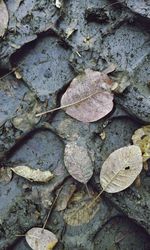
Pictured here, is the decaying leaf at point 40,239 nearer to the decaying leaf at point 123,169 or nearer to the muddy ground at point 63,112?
the muddy ground at point 63,112

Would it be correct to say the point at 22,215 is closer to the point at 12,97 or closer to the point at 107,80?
the point at 12,97

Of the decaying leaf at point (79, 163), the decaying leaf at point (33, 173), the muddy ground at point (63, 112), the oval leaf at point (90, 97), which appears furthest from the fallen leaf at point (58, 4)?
the decaying leaf at point (33, 173)

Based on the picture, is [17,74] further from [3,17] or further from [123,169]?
[123,169]

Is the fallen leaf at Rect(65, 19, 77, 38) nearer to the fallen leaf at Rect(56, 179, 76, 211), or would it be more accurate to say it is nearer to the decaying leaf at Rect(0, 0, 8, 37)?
the decaying leaf at Rect(0, 0, 8, 37)

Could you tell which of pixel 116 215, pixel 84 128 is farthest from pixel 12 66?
pixel 116 215

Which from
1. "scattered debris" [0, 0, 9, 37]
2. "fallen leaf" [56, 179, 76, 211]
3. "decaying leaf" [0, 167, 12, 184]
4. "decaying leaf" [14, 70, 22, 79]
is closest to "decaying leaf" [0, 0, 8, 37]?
"scattered debris" [0, 0, 9, 37]

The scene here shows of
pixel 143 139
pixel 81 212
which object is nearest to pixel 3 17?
pixel 143 139

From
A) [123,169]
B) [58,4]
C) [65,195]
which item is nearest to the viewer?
[123,169]
